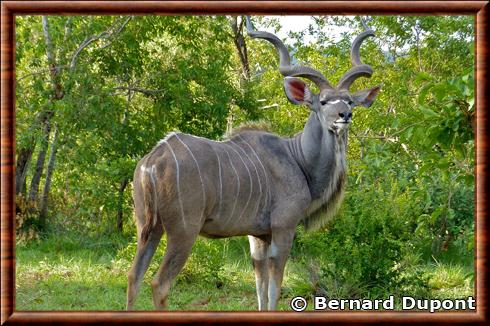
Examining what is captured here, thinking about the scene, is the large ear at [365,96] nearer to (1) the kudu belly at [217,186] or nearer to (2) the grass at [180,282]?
(1) the kudu belly at [217,186]

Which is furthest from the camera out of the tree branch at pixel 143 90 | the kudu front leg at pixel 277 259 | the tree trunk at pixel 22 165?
the tree trunk at pixel 22 165

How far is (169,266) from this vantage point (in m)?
4.17

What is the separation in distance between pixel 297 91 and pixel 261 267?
3.79 feet

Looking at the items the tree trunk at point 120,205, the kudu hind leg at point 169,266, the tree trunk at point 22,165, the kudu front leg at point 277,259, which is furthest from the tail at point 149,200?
the tree trunk at point 22,165

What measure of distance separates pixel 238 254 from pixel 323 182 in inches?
87.3

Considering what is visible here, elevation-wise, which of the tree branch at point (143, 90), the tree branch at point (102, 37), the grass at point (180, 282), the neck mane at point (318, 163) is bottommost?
the grass at point (180, 282)

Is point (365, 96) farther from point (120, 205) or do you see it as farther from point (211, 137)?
point (120, 205)

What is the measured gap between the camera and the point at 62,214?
8.20 metres

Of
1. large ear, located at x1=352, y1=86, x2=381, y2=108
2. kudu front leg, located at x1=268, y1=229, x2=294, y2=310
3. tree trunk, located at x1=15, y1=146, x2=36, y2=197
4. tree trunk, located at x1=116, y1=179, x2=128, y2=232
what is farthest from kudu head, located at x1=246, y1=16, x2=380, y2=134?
tree trunk, located at x1=15, y1=146, x2=36, y2=197

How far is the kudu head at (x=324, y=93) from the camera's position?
478 cm

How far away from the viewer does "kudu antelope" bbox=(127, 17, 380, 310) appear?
4.23 metres

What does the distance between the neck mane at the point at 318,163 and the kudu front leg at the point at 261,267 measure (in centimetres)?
36

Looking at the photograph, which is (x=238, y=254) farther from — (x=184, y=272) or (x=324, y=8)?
(x=324, y=8)

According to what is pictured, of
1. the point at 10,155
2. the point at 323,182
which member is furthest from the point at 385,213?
the point at 10,155
